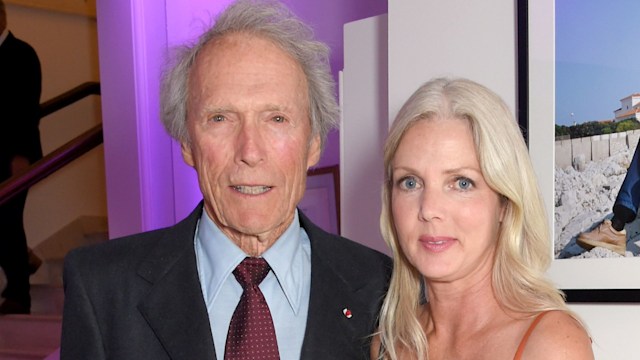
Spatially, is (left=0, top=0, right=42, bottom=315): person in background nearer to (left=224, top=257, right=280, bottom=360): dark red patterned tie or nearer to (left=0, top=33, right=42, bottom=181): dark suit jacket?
(left=0, top=33, right=42, bottom=181): dark suit jacket

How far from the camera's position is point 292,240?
218 cm

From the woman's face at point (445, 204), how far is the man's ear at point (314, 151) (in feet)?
1.06

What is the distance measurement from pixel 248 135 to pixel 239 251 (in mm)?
284

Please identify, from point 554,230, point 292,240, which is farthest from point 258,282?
point 554,230

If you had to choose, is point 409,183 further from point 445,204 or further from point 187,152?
point 187,152

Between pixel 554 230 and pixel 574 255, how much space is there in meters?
0.09

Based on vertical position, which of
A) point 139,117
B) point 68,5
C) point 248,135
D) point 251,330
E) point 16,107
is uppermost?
point 68,5

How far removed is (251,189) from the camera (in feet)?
6.81

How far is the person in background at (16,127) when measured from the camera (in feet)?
19.9

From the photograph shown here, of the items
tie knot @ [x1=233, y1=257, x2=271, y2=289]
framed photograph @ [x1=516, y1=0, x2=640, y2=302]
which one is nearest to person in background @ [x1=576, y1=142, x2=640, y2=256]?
framed photograph @ [x1=516, y1=0, x2=640, y2=302]

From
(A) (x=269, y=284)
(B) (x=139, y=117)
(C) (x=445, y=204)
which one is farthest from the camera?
(B) (x=139, y=117)

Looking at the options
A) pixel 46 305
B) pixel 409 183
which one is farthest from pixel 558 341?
pixel 46 305

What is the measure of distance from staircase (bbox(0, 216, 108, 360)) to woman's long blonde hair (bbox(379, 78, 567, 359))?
3.59 m

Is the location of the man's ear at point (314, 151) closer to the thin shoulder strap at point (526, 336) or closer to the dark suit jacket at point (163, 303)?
the dark suit jacket at point (163, 303)
